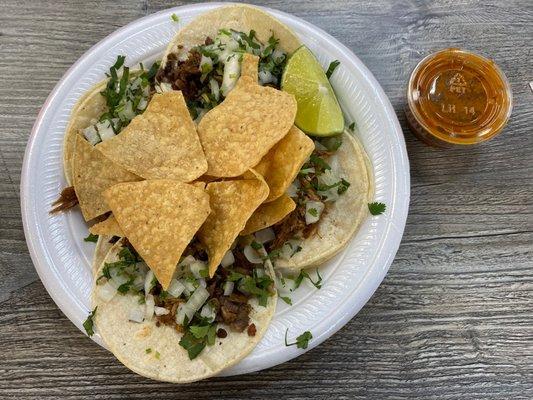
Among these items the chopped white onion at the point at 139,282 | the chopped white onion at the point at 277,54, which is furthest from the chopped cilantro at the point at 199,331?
the chopped white onion at the point at 277,54

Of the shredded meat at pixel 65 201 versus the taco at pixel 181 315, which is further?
the shredded meat at pixel 65 201

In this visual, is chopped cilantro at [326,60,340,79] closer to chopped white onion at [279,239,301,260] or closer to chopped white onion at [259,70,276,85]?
chopped white onion at [259,70,276,85]

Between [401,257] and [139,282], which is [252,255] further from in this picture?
[401,257]

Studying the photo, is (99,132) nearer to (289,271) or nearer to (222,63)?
(222,63)

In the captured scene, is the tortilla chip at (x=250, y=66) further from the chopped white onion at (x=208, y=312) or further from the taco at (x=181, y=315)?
the chopped white onion at (x=208, y=312)

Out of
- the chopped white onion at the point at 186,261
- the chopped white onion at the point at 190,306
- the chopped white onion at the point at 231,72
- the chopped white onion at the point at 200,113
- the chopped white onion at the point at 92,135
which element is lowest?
the chopped white onion at the point at 190,306

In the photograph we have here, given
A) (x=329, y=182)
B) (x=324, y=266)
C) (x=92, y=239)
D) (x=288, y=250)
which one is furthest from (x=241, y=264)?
(x=92, y=239)
